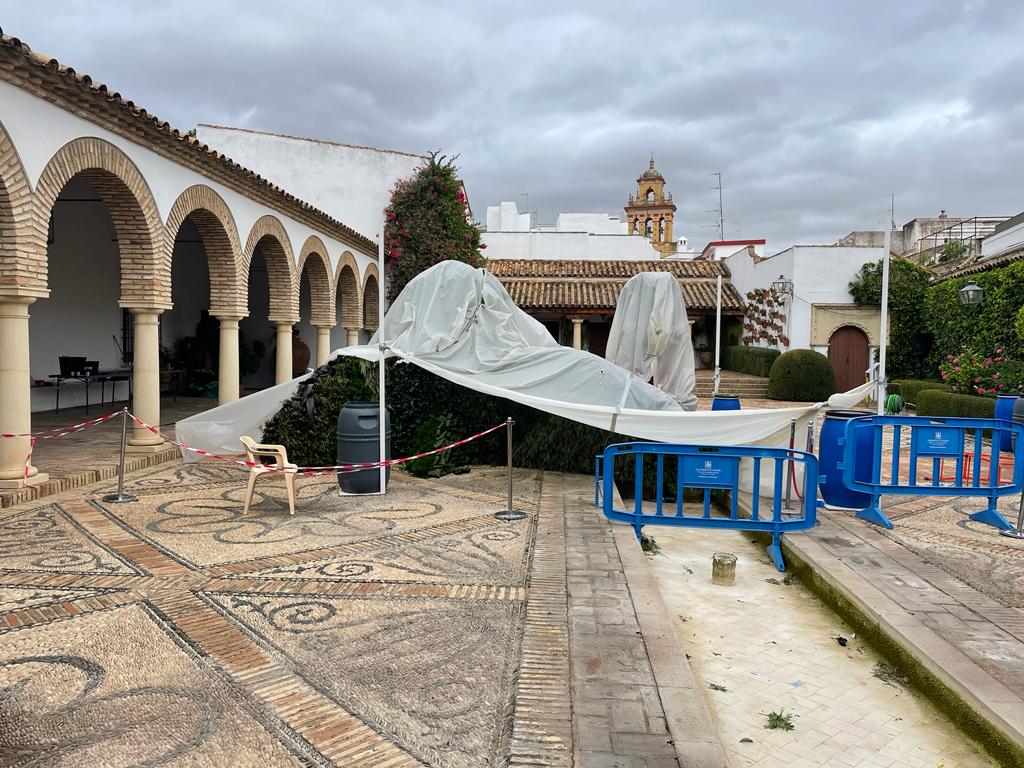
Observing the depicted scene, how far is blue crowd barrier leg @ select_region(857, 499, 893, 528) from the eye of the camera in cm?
696

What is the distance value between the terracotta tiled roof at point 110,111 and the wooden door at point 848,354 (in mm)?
16745

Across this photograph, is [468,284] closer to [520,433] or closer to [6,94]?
[520,433]

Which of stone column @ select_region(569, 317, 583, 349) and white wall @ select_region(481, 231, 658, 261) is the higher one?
white wall @ select_region(481, 231, 658, 261)

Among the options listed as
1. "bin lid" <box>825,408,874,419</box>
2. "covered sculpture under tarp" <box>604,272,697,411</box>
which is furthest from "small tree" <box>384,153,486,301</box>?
"bin lid" <box>825,408,874,419</box>

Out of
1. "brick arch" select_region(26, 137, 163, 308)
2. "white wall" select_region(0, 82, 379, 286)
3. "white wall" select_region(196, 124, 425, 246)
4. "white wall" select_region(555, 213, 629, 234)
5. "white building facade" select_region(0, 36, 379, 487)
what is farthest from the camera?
"white wall" select_region(555, 213, 629, 234)

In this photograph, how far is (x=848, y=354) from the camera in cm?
2158

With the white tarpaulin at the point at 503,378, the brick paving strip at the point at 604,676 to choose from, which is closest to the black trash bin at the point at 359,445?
the white tarpaulin at the point at 503,378

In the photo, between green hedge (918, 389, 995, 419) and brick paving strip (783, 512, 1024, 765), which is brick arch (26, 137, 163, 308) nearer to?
brick paving strip (783, 512, 1024, 765)

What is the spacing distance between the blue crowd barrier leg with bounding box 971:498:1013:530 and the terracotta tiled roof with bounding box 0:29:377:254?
1021 centimetres

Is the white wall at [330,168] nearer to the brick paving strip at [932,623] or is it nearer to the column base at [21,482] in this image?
the column base at [21,482]

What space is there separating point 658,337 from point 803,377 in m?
9.92

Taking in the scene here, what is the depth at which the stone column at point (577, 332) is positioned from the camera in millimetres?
23953

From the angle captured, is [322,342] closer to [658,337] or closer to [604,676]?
[658,337]

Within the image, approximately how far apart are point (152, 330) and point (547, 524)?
247 inches
